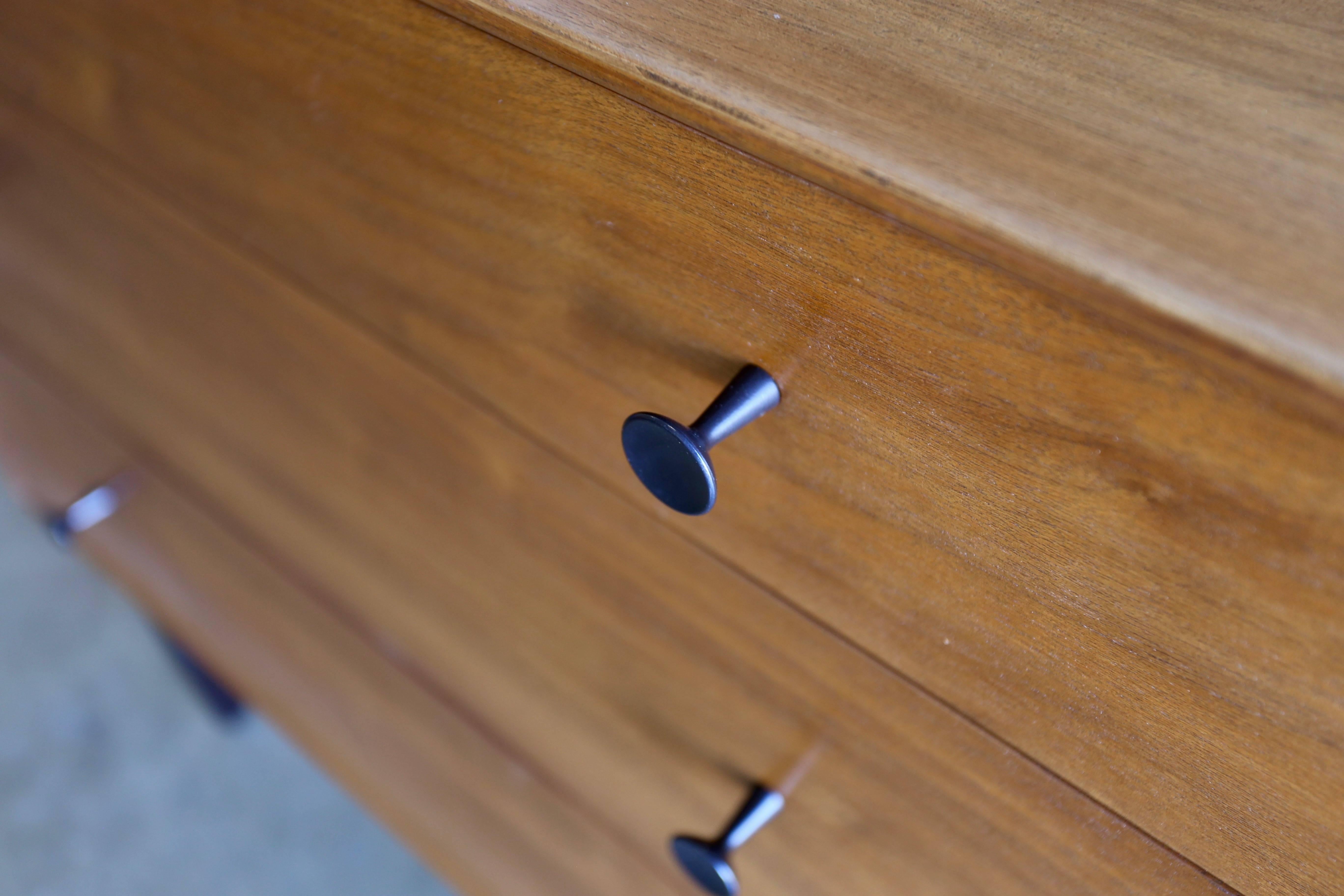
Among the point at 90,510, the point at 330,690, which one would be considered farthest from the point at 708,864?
the point at 90,510

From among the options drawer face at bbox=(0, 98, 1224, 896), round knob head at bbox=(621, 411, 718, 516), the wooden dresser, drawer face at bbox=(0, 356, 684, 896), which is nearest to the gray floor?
drawer face at bbox=(0, 356, 684, 896)

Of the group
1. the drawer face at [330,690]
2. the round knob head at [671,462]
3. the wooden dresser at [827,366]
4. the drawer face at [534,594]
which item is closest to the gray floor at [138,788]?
the drawer face at [330,690]

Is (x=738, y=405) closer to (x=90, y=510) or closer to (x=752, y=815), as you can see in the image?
(x=752, y=815)

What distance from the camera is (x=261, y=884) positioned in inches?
38.2

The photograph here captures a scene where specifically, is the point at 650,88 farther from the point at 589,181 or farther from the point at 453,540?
the point at 453,540

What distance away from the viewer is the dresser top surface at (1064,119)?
0.19 metres

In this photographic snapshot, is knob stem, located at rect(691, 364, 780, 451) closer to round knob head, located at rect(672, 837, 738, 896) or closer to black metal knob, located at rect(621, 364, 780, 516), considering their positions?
black metal knob, located at rect(621, 364, 780, 516)

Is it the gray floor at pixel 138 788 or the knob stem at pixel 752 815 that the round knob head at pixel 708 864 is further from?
the gray floor at pixel 138 788

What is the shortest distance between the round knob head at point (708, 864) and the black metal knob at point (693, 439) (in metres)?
0.20

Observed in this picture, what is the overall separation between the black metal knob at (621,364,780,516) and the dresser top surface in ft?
0.21

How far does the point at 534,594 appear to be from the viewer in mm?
453

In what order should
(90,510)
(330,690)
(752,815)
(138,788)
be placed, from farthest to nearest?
(138,788)
(90,510)
(330,690)
(752,815)

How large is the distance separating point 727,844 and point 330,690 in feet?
1.33

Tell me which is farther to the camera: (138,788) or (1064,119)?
(138,788)
